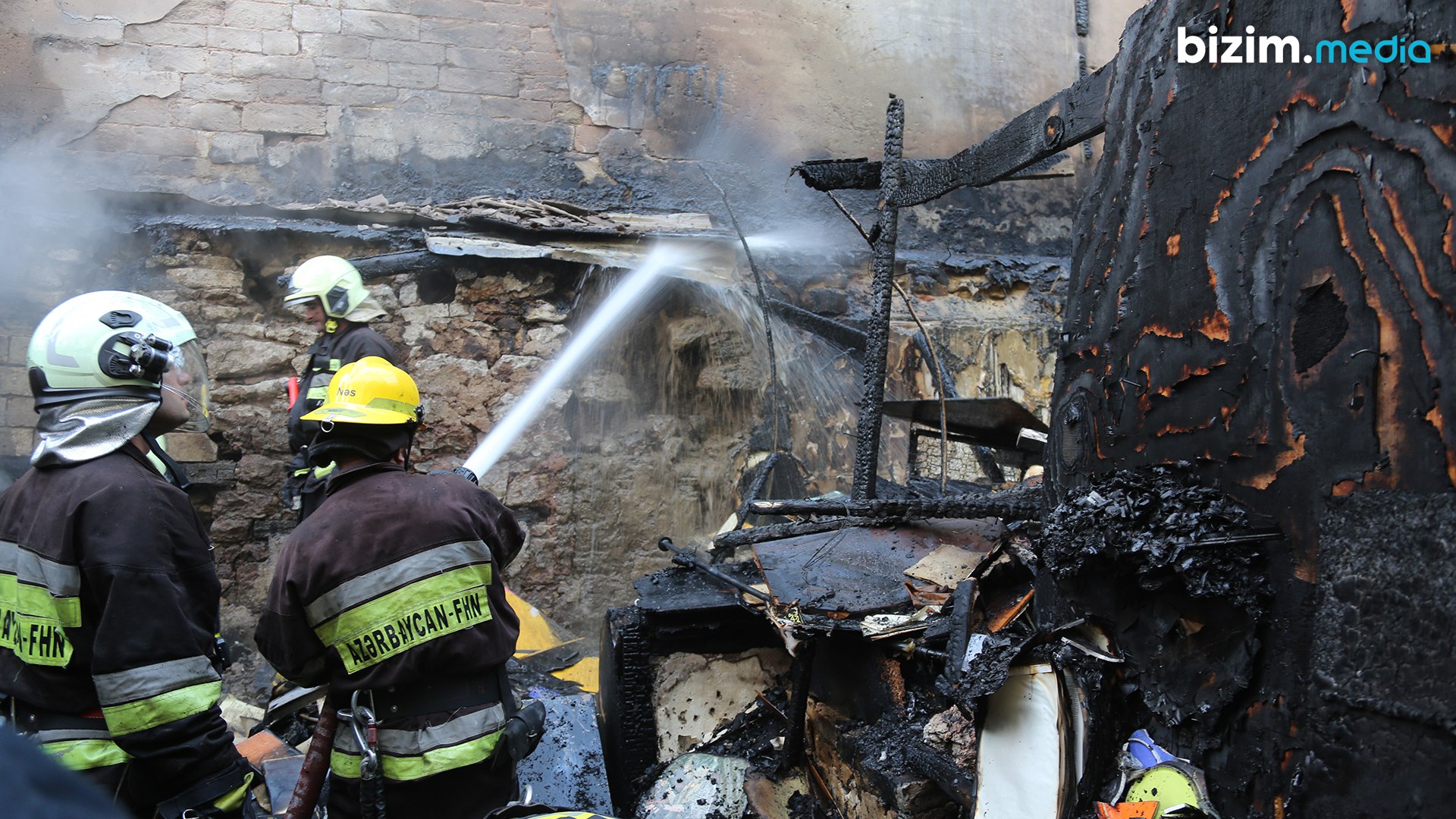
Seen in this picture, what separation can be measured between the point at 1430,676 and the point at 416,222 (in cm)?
604

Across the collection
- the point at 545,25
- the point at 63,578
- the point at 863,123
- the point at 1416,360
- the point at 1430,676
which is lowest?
the point at 63,578

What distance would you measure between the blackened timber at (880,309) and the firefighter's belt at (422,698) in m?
1.95

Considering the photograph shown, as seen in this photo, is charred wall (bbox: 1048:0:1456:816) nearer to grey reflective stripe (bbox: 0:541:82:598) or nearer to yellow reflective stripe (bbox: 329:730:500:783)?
yellow reflective stripe (bbox: 329:730:500:783)

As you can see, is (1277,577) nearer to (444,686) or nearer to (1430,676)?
(1430,676)

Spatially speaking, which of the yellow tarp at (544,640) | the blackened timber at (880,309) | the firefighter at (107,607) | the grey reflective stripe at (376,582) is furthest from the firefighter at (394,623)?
the yellow tarp at (544,640)

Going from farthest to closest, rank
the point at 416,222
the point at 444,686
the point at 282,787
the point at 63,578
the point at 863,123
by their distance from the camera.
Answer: the point at 863,123 → the point at 416,222 → the point at 282,787 → the point at 444,686 → the point at 63,578

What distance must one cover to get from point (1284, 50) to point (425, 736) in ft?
8.49

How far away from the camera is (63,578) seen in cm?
→ 216

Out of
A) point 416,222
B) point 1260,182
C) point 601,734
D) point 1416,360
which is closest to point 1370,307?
point 1416,360

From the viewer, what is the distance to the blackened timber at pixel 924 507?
3.19 m

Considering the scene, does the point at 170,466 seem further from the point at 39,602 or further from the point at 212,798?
the point at 212,798

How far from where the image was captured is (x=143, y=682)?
2104 millimetres

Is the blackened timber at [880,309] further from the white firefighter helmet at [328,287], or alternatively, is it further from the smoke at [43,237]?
the smoke at [43,237]

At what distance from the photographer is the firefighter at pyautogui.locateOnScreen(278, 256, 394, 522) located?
460cm
